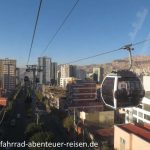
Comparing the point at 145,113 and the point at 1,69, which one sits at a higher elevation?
the point at 1,69

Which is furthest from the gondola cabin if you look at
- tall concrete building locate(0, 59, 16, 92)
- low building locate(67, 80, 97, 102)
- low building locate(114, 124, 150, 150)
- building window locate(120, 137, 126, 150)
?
tall concrete building locate(0, 59, 16, 92)

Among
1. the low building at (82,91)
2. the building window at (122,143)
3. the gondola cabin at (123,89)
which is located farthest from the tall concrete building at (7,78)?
the gondola cabin at (123,89)

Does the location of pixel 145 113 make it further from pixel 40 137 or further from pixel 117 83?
pixel 117 83

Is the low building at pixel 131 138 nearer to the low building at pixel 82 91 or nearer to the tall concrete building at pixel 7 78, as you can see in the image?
the low building at pixel 82 91

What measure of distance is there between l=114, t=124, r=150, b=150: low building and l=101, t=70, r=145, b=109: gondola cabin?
31.6 ft

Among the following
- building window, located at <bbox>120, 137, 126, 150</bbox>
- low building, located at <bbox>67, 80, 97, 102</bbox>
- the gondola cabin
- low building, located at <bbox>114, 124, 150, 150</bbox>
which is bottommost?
building window, located at <bbox>120, 137, 126, 150</bbox>

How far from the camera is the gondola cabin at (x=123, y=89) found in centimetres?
852

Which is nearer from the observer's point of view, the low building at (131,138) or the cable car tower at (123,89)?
the cable car tower at (123,89)

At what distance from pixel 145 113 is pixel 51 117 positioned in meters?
18.5

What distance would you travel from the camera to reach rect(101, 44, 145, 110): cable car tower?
852 cm

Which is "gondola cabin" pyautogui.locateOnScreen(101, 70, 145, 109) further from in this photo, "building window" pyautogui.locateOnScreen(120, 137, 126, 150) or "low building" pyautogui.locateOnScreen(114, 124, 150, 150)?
"building window" pyautogui.locateOnScreen(120, 137, 126, 150)

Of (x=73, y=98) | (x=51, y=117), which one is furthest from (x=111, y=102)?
(x=73, y=98)

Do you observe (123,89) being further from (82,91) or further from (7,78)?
(7,78)

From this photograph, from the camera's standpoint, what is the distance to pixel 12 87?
126625 millimetres
